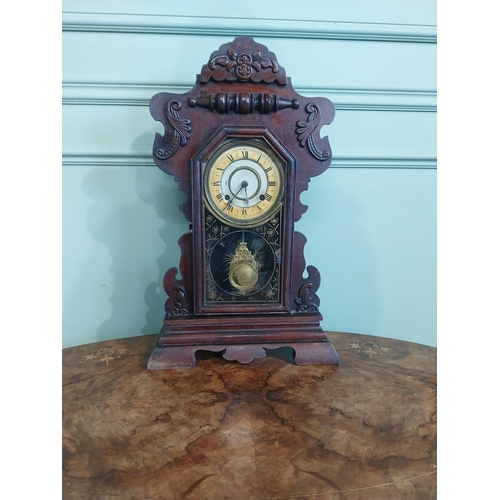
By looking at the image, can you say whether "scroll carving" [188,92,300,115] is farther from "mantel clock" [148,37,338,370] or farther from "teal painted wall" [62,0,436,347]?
"teal painted wall" [62,0,436,347]

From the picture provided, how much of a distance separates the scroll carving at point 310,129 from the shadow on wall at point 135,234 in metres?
0.40

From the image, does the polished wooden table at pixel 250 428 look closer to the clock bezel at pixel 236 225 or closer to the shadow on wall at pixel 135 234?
the clock bezel at pixel 236 225

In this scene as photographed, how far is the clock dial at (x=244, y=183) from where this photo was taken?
2.84 ft

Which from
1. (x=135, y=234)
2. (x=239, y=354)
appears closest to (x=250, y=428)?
(x=239, y=354)

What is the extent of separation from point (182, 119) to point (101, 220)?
1.39 feet

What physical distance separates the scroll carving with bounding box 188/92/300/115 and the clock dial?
0.07 meters

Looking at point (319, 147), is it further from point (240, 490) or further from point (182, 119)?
point (240, 490)

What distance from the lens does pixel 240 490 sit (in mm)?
507

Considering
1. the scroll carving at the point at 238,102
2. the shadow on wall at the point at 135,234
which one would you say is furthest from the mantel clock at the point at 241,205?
the shadow on wall at the point at 135,234

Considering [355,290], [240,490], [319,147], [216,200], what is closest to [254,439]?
[240,490]

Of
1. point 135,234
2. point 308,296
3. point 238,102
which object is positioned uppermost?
point 238,102

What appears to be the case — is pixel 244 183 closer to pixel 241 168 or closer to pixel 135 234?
pixel 241 168

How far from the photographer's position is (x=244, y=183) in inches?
34.5

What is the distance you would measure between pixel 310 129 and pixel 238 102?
0.16m
